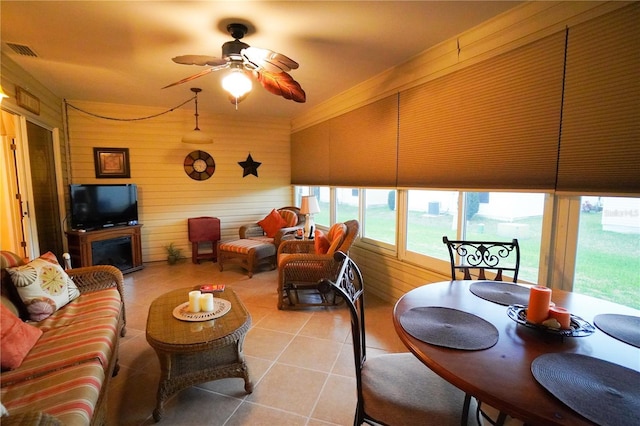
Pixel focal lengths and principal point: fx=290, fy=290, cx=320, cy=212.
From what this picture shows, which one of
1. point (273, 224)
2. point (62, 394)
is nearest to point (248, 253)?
point (273, 224)

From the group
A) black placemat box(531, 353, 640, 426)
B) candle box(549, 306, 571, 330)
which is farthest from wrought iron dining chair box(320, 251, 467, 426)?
candle box(549, 306, 571, 330)

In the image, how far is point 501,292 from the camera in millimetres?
1603

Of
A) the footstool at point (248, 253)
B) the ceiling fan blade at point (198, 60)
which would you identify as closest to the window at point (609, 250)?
the ceiling fan blade at point (198, 60)

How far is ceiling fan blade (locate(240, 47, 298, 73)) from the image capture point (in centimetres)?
201

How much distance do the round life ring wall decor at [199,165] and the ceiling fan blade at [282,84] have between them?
333 centimetres

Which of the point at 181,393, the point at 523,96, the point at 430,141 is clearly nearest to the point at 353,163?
the point at 430,141

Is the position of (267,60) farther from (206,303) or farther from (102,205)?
(102,205)

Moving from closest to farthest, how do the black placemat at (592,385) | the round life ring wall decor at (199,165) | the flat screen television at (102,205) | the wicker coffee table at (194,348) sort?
the black placemat at (592,385), the wicker coffee table at (194,348), the flat screen television at (102,205), the round life ring wall decor at (199,165)

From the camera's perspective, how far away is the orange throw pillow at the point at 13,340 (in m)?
1.47

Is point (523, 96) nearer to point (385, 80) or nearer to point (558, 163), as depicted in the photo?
point (558, 163)

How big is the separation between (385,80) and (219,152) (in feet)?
11.2

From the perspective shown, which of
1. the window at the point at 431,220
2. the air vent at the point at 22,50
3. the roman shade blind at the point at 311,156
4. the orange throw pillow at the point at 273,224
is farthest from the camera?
the orange throw pillow at the point at 273,224

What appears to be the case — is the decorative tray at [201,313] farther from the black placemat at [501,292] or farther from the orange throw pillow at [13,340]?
the black placemat at [501,292]

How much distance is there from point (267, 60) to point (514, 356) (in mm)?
2185
